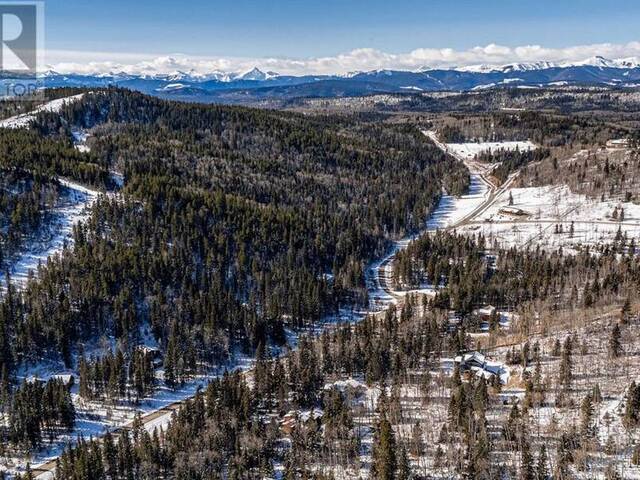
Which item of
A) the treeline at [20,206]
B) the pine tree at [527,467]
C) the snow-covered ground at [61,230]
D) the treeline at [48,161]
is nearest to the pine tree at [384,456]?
the pine tree at [527,467]

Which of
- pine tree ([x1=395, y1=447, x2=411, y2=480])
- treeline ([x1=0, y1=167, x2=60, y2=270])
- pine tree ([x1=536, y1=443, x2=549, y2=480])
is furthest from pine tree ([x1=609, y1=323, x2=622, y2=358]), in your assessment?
treeline ([x1=0, y1=167, x2=60, y2=270])

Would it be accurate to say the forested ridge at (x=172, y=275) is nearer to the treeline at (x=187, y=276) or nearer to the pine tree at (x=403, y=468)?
the treeline at (x=187, y=276)

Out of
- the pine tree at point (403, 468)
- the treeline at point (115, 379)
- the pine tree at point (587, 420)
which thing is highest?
the pine tree at point (587, 420)

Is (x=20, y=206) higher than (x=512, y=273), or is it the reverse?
(x=20, y=206)

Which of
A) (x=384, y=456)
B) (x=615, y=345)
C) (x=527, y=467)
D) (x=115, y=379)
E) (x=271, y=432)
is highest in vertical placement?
(x=615, y=345)

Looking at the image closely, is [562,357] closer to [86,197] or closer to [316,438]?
[316,438]

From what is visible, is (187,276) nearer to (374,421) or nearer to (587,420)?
(374,421)

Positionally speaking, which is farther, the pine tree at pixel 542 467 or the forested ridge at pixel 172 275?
the forested ridge at pixel 172 275

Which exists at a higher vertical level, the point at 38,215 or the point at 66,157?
the point at 66,157

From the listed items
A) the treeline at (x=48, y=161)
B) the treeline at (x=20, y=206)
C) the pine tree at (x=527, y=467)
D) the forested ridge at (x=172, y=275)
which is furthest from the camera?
the treeline at (x=48, y=161)

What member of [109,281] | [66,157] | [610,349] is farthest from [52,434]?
[66,157]

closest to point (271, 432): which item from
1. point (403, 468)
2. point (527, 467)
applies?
point (403, 468)
